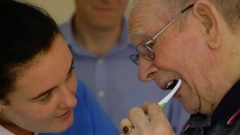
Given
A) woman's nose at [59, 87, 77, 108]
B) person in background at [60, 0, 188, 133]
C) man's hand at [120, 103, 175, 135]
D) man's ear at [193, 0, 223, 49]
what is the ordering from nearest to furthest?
1. man's ear at [193, 0, 223, 49]
2. man's hand at [120, 103, 175, 135]
3. woman's nose at [59, 87, 77, 108]
4. person in background at [60, 0, 188, 133]

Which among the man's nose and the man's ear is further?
the man's nose

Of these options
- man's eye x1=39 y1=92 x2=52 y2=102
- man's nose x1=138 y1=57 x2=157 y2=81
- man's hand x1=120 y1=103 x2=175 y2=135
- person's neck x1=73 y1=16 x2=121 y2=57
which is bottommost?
person's neck x1=73 y1=16 x2=121 y2=57

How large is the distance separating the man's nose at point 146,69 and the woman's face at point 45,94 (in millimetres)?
168

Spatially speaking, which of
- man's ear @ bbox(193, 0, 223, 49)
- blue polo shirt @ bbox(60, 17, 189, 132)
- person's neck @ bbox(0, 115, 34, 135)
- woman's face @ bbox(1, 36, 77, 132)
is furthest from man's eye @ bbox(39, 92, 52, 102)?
blue polo shirt @ bbox(60, 17, 189, 132)

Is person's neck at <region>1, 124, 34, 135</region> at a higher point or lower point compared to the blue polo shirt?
higher

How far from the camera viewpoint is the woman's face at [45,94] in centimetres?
96

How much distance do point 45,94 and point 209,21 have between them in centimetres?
40

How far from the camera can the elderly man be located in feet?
2.64

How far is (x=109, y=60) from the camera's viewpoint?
159cm

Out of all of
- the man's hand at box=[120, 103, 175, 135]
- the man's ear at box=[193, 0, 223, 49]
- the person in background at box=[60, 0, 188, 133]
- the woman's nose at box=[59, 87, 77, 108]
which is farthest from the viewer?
the person in background at box=[60, 0, 188, 133]

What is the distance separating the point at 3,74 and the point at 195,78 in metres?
0.41

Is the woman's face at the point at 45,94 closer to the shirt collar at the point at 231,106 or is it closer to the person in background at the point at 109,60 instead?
the shirt collar at the point at 231,106

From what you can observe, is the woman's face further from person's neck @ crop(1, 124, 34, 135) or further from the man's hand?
the man's hand

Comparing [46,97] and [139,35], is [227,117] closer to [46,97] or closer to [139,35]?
[139,35]
